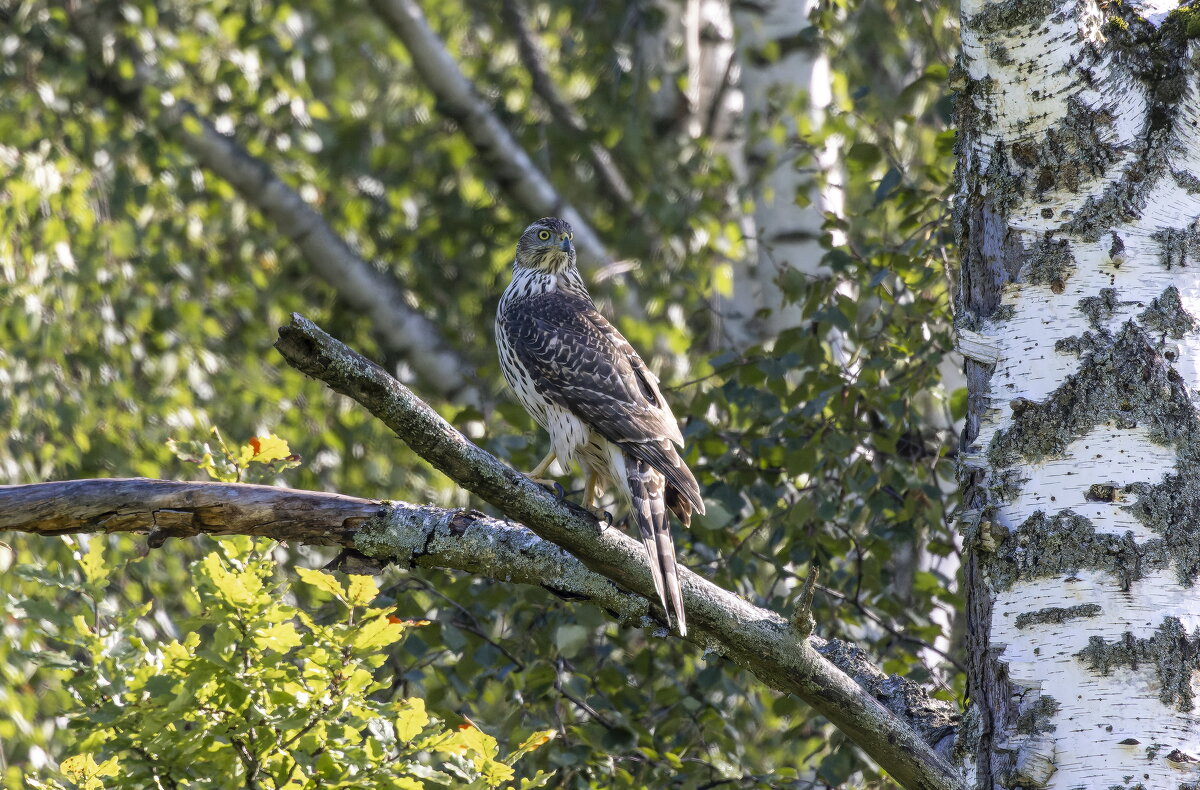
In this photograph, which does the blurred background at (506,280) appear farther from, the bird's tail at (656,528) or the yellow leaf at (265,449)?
the yellow leaf at (265,449)

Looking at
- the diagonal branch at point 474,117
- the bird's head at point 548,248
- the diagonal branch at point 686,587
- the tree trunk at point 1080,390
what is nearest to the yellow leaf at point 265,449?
the diagonal branch at point 686,587

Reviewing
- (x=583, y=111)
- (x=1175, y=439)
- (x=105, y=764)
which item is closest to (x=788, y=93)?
(x=583, y=111)

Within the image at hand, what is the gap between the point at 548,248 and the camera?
4.95 metres

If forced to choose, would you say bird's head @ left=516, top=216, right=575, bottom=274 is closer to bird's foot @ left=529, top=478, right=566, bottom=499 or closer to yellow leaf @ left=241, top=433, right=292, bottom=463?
bird's foot @ left=529, top=478, right=566, bottom=499

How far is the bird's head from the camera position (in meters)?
4.95

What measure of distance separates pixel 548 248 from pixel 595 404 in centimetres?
139

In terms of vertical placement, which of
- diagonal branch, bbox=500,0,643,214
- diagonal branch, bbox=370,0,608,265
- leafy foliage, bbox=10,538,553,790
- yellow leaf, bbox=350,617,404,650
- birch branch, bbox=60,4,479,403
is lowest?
leafy foliage, bbox=10,538,553,790

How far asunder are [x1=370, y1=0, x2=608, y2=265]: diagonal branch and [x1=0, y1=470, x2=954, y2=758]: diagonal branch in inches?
163

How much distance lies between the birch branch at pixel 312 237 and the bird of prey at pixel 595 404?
1948 millimetres

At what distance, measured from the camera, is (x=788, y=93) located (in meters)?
5.69

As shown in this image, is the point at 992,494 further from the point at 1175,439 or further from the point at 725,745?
the point at 725,745

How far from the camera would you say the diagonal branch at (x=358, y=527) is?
2.28 m

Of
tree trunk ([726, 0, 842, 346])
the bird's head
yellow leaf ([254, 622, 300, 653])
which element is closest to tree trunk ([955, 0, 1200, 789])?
yellow leaf ([254, 622, 300, 653])

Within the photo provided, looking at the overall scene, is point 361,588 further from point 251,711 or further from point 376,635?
point 251,711
